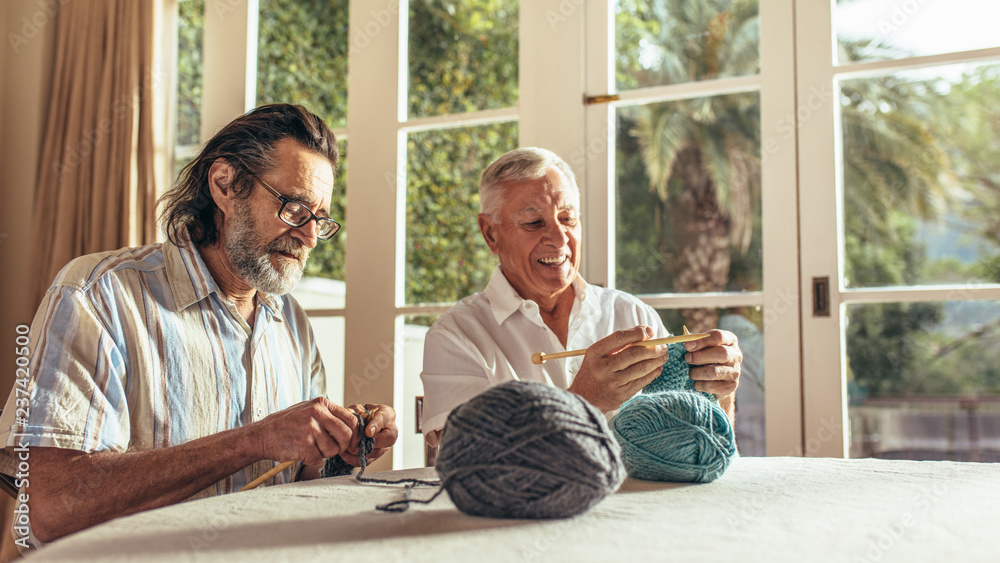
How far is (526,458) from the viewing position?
0.74 m

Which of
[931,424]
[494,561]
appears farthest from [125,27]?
[931,424]

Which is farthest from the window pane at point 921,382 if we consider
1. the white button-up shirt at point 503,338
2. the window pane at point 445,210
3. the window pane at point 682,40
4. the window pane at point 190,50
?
the white button-up shirt at point 503,338

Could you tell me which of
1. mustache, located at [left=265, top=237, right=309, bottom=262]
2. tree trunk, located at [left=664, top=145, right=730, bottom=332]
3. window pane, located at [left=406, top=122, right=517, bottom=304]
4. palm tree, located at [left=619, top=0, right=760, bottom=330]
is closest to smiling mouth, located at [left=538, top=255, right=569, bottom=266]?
mustache, located at [left=265, top=237, right=309, bottom=262]

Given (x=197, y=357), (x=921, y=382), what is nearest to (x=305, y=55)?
(x=197, y=357)

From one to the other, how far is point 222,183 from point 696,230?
6.73 metres

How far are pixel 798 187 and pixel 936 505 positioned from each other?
1.08 m

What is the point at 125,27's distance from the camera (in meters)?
2.35

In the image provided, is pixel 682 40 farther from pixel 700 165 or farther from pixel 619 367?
pixel 619 367

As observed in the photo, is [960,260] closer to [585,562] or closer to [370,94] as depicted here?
[370,94]

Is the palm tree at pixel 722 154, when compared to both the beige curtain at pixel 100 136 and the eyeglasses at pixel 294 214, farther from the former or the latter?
the eyeglasses at pixel 294 214

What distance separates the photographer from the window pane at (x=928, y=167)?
313 inches

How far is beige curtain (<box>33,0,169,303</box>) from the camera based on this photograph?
7.55ft

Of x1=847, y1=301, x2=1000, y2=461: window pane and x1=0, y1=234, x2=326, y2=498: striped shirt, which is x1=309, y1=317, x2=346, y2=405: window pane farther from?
x1=847, y1=301, x2=1000, y2=461: window pane

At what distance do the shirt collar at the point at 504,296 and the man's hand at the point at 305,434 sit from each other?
0.58 metres
